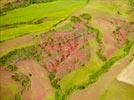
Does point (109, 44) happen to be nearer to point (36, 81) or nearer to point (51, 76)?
point (51, 76)

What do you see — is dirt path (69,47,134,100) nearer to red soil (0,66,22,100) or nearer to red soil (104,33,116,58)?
red soil (104,33,116,58)

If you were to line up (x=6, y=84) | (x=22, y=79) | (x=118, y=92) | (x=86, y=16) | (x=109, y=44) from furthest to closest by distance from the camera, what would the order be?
(x=86, y=16) < (x=109, y=44) < (x=118, y=92) < (x=22, y=79) < (x=6, y=84)

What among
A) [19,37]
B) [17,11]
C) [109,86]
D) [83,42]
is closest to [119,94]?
[109,86]

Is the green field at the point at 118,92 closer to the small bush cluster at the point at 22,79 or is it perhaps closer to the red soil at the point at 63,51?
the red soil at the point at 63,51

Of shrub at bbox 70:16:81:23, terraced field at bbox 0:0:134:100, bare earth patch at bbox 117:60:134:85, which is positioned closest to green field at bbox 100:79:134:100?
terraced field at bbox 0:0:134:100

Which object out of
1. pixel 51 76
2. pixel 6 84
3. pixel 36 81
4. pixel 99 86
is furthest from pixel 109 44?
pixel 6 84

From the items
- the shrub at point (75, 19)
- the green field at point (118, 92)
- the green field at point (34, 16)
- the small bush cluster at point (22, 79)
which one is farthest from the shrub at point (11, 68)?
the shrub at point (75, 19)

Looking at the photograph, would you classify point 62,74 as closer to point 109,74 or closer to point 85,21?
point 109,74
